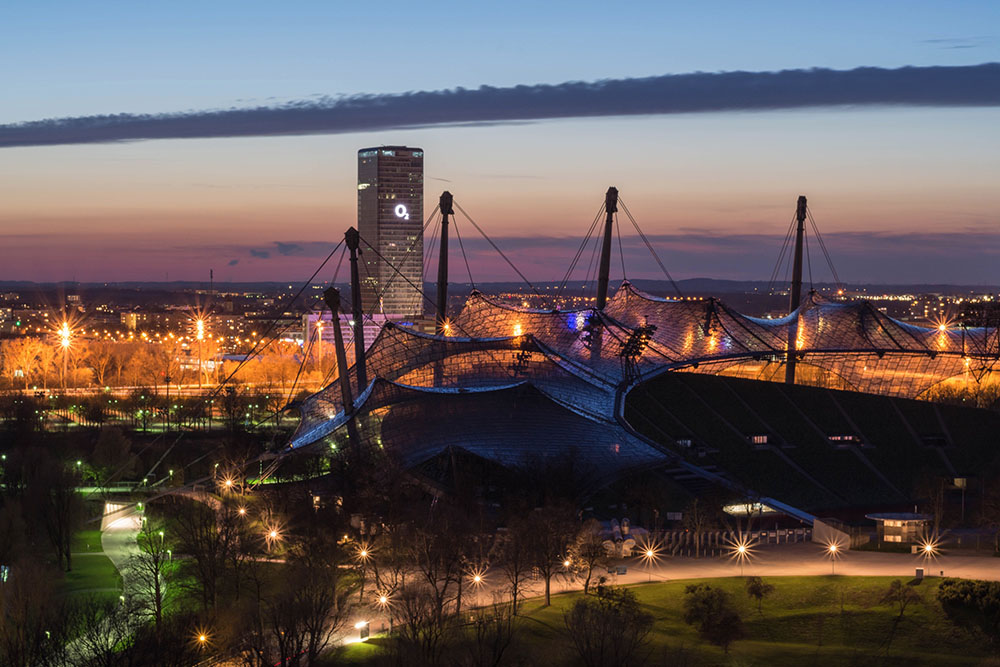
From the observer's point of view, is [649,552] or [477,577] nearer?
[477,577]

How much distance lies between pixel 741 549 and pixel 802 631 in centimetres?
718

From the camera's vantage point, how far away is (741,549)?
47562 mm

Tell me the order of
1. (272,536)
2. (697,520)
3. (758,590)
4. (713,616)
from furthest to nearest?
(272,536)
(697,520)
(758,590)
(713,616)

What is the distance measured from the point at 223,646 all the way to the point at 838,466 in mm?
34849

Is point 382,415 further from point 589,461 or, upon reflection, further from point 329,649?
point 329,649

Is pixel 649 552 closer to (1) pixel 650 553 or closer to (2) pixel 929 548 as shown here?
(1) pixel 650 553

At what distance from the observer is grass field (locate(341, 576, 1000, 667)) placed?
125 ft

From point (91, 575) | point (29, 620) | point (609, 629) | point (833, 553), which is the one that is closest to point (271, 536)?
point (91, 575)

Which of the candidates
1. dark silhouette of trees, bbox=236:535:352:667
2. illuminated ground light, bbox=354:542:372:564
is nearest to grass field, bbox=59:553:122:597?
dark silhouette of trees, bbox=236:535:352:667

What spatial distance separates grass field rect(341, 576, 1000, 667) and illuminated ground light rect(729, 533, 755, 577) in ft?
9.34

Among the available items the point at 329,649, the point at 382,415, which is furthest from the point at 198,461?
the point at 329,649

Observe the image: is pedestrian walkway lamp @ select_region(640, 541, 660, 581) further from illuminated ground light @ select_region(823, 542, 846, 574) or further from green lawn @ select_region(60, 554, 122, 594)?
green lawn @ select_region(60, 554, 122, 594)

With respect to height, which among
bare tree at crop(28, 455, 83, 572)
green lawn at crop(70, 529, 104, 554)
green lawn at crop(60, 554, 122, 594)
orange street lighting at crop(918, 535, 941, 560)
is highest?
orange street lighting at crop(918, 535, 941, 560)

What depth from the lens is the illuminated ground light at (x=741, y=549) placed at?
46.8m
